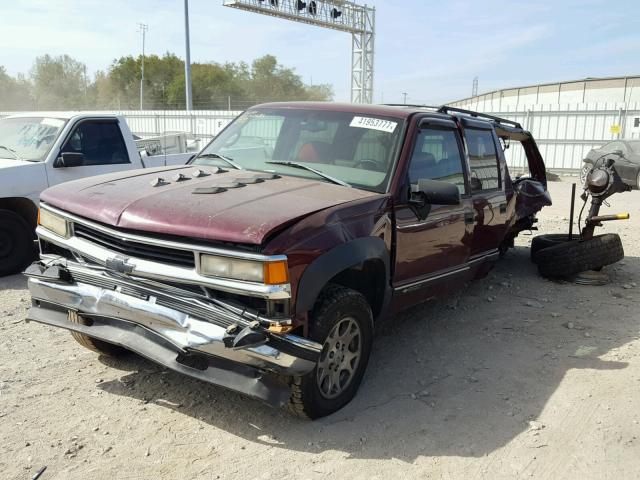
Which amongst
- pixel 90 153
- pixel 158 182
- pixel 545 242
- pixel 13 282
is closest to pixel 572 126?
pixel 545 242

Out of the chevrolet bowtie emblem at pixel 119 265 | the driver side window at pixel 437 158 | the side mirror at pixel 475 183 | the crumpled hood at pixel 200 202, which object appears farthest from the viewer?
the side mirror at pixel 475 183

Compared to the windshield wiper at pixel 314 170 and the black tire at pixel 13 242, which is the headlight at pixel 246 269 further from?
the black tire at pixel 13 242

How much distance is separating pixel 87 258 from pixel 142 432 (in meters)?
1.07

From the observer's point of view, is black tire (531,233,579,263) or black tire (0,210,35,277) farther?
black tire (531,233,579,263)

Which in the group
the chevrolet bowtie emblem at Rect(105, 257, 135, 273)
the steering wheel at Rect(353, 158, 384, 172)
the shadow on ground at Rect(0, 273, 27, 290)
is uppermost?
the steering wheel at Rect(353, 158, 384, 172)

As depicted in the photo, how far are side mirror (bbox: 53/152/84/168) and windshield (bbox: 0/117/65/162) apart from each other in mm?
255

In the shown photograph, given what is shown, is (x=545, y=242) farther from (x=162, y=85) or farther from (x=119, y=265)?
(x=162, y=85)

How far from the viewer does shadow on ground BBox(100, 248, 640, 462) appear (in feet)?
10.7

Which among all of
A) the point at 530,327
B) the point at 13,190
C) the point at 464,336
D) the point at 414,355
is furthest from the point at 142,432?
the point at 13,190

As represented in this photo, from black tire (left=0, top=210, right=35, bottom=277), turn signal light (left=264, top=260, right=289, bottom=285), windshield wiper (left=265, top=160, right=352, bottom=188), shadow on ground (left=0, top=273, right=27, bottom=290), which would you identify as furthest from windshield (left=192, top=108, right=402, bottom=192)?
black tire (left=0, top=210, right=35, bottom=277)

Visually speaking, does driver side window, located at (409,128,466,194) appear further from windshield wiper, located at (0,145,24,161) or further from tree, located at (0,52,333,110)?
tree, located at (0,52,333,110)

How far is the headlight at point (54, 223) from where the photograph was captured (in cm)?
350

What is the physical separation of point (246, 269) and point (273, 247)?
176 millimetres

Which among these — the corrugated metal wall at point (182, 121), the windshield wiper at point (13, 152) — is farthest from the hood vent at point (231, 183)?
the corrugated metal wall at point (182, 121)
